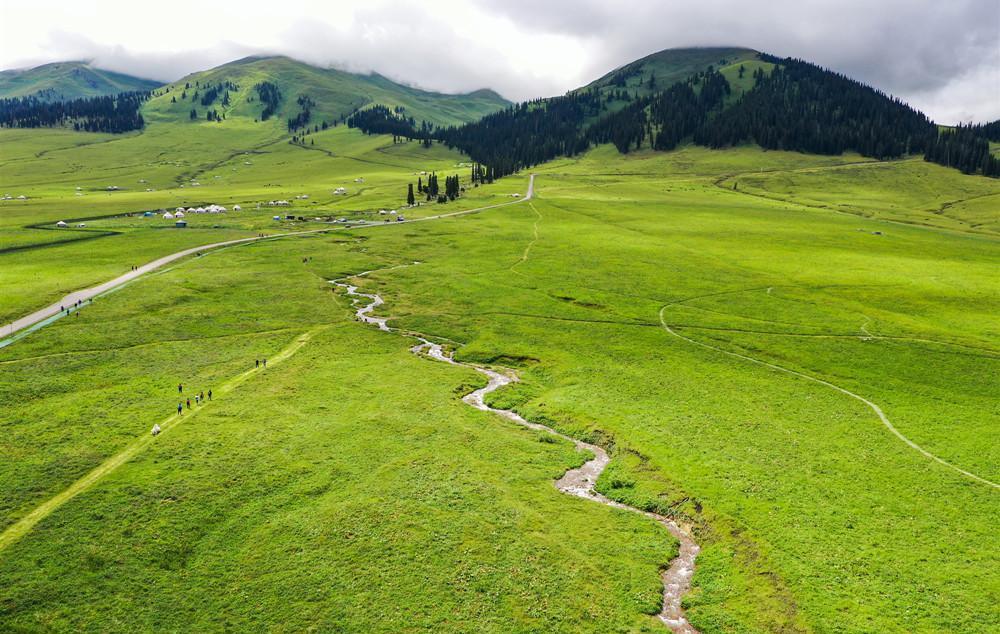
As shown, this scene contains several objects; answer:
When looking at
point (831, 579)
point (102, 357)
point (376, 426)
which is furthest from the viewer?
point (102, 357)

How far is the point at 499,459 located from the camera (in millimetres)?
47031

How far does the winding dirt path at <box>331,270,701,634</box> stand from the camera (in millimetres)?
32438

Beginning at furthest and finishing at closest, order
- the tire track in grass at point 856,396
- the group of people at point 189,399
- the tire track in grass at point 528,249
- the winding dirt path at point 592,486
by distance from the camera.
A: the tire track in grass at point 528,249 < the group of people at point 189,399 < the tire track in grass at point 856,396 < the winding dirt path at point 592,486

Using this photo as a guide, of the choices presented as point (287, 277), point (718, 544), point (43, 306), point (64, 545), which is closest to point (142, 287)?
point (43, 306)

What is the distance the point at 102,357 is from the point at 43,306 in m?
27.6

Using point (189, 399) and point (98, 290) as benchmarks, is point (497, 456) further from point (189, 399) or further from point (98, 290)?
point (98, 290)

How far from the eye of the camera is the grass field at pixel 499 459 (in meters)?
31.5

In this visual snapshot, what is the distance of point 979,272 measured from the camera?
116 metres

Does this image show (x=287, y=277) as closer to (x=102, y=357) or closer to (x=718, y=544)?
(x=102, y=357)

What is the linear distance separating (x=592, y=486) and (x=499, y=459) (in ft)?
25.5

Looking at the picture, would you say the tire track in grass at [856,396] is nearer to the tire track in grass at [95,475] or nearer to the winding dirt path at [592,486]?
the winding dirt path at [592,486]

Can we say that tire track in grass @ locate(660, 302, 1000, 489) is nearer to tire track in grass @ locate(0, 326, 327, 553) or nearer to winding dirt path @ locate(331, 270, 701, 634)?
winding dirt path @ locate(331, 270, 701, 634)

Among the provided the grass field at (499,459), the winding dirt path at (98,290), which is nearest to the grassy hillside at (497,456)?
the grass field at (499,459)

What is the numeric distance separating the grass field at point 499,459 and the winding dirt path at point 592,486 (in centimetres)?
82
